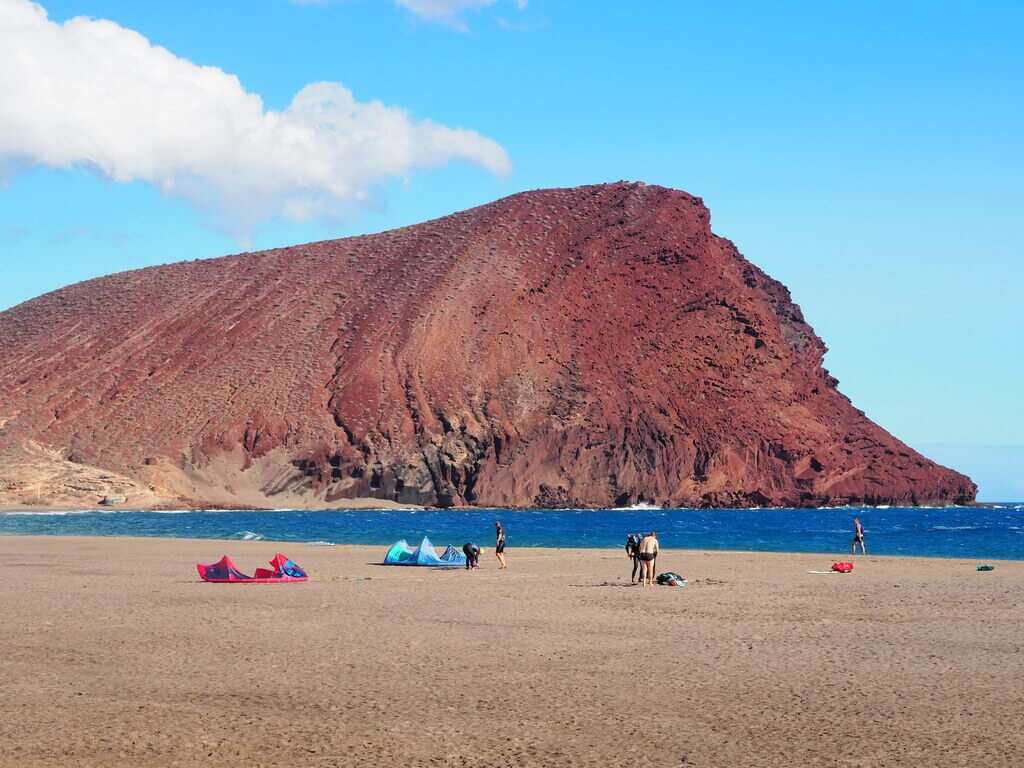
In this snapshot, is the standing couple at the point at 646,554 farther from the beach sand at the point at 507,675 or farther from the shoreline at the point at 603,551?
the shoreline at the point at 603,551

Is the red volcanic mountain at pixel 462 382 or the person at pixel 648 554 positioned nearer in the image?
the person at pixel 648 554

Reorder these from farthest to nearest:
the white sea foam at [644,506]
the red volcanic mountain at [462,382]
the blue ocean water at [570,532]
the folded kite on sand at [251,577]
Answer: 1. the white sea foam at [644,506]
2. the red volcanic mountain at [462,382]
3. the blue ocean water at [570,532]
4. the folded kite on sand at [251,577]

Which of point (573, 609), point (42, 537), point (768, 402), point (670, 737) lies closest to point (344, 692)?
point (670, 737)

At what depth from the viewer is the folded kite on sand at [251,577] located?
25.8 meters

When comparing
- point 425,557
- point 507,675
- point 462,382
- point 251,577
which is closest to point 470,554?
point 425,557

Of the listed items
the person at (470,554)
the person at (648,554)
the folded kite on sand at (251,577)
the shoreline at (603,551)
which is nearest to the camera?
the person at (648,554)

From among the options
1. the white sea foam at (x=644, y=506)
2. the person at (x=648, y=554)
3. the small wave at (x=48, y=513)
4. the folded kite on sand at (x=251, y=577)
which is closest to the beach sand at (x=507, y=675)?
the folded kite on sand at (x=251, y=577)

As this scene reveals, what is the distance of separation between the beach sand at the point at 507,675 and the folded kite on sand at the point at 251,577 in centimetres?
73

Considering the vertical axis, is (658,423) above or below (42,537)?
above

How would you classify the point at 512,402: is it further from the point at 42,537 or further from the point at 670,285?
the point at 42,537

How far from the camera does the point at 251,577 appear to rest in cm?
2614

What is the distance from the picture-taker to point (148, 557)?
35438 mm

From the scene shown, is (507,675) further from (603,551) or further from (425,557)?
(603,551)

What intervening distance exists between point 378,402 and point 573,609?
93.0 m
